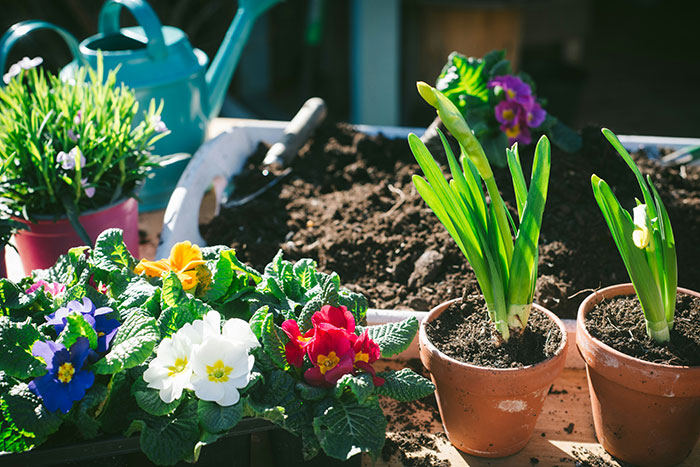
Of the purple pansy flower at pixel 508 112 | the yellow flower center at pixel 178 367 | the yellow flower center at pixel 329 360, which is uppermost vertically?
the purple pansy flower at pixel 508 112

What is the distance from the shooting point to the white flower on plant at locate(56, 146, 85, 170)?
1114 millimetres

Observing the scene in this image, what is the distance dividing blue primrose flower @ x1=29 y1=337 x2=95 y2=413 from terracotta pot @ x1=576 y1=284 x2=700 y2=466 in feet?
2.04

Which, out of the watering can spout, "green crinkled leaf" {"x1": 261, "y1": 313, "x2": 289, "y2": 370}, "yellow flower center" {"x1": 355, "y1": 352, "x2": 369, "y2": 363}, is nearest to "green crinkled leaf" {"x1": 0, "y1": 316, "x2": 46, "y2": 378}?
"green crinkled leaf" {"x1": 261, "y1": 313, "x2": 289, "y2": 370}

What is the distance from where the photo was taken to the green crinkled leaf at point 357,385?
2.53 ft

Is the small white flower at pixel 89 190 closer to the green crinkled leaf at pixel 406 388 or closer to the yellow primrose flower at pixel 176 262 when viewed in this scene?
the yellow primrose flower at pixel 176 262

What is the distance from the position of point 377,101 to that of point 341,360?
7.86ft

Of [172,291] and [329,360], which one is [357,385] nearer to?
[329,360]

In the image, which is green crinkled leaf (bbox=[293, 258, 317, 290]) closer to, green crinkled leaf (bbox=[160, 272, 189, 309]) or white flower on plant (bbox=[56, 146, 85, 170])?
green crinkled leaf (bbox=[160, 272, 189, 309])

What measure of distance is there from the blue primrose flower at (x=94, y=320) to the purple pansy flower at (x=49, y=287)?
8cm

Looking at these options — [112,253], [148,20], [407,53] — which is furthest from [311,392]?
[407,53]

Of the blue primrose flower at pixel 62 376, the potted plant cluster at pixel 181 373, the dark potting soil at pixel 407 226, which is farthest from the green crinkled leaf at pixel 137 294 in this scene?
the dark potting soil at pixel 407 226

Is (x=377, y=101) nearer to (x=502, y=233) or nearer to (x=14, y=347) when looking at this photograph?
(x=502, y=233)

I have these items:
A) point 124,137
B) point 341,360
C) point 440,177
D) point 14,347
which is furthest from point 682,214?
point 14,347

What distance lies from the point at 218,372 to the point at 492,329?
14.9 inches
